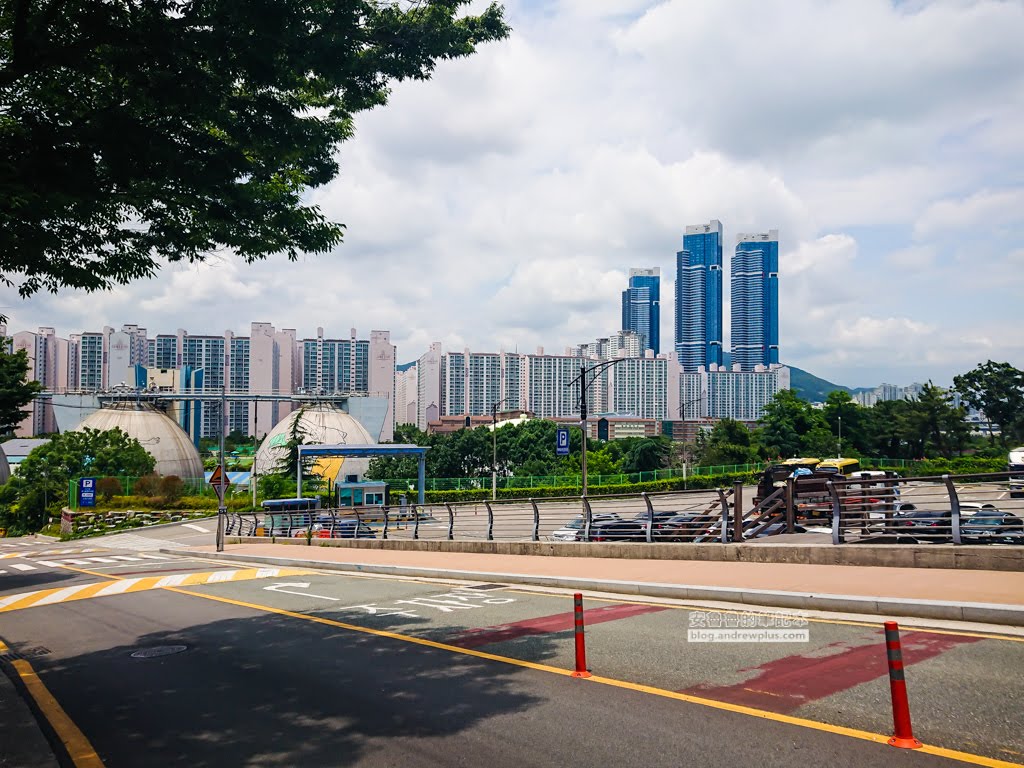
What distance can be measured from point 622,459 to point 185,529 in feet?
155

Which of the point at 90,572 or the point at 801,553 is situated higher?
the point at 801,553

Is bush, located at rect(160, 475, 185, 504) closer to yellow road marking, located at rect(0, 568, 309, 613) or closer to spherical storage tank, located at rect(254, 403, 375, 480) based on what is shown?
spherical storage tank, located at rect(254, 403, 375, 480)

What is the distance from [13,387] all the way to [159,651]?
124ft

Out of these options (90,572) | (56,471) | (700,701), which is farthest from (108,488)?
(700,701)

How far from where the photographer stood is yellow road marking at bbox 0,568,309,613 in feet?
55.7

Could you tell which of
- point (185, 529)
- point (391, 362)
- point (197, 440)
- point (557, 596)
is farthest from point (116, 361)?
point (557, 596)

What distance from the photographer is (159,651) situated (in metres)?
10.4

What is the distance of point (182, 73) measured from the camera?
761 centimetres

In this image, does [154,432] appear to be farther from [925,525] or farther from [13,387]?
[925,525]

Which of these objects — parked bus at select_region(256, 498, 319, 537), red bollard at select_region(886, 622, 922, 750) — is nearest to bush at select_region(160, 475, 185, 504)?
parked bus at select_region(256, 498, 319, 537)

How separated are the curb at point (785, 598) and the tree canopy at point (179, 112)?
7.88 m

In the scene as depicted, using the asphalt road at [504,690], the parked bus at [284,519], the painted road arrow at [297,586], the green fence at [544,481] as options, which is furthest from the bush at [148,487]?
the asphalt road at [504,690]

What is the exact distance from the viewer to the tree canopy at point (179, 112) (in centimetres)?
717

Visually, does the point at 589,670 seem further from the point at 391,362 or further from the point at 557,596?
A: the point at 391,362
